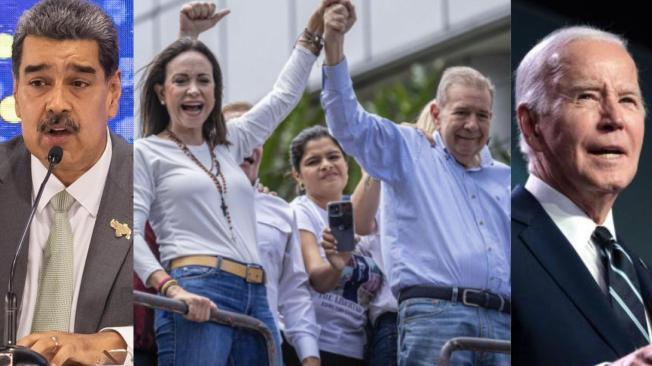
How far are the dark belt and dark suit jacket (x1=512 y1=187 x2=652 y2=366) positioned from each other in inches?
4.0

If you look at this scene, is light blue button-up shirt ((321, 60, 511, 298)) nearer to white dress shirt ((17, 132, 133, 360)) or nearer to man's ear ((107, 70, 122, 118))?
man's ear ((107, 70, 122, 118))

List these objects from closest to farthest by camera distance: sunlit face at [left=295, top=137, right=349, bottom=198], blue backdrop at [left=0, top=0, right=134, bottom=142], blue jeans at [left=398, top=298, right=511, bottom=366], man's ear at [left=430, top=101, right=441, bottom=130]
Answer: blue backdrop at [left=0, top=0, right=134, bottom=142] → blue jeans at [left=398, top=298, right=511, bottom=366] → sunlit face at [left=295, top=137, right=349, bottom=198] → man's ear at [left=430, top=101, right=441, bottom=130]

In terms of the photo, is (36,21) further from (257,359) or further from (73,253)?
(257,359)

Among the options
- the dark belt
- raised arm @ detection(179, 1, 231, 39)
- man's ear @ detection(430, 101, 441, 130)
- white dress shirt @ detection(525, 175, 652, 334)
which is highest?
raised arm @ detection(179, 1, 231, 39)

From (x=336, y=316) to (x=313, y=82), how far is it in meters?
0.80

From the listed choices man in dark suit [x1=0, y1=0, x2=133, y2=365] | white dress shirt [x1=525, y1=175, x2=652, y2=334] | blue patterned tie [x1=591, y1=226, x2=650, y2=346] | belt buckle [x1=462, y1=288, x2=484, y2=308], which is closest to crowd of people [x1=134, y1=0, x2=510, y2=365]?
belt buckle [x1=462, y1=288, x2=484, y2=308]

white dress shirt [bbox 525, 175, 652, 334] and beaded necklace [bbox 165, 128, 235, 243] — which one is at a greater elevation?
beaded necklace [bbox 165, 128, 235, 243]

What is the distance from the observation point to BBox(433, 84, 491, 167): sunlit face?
5016mm

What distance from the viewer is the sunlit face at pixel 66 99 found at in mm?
4703

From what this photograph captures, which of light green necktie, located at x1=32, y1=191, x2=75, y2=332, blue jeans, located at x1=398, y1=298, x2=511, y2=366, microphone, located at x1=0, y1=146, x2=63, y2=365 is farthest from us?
blue jeans, located at x1=398, y1=298, x2=511, y2=366

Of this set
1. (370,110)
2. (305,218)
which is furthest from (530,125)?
(305,218)

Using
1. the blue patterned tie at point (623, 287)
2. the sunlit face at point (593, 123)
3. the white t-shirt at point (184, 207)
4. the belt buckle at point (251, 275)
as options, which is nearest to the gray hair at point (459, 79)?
the sunlit face at point (593, 123)

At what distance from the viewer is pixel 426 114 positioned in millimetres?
5043

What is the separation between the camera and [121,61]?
477cm
